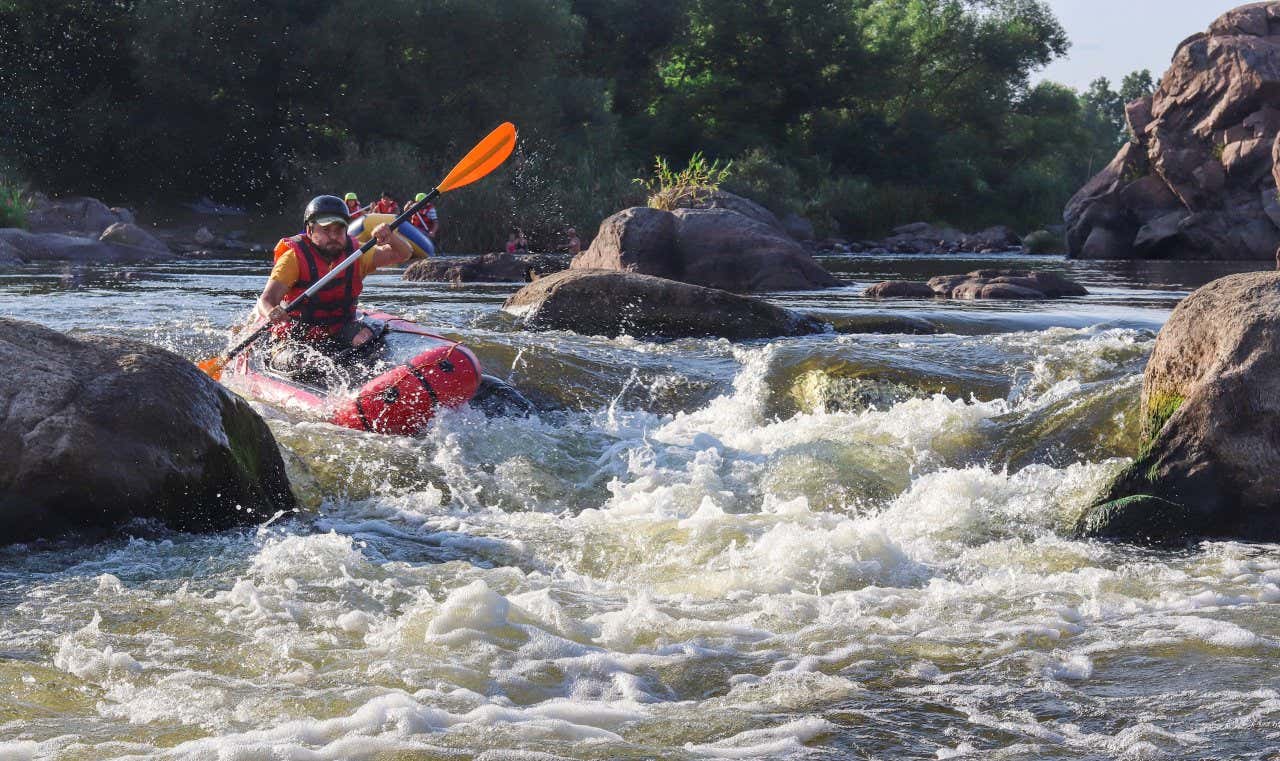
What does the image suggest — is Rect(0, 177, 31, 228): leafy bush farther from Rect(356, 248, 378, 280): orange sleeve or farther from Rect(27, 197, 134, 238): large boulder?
Rect(356, 248, 378, 280): orange sleeve

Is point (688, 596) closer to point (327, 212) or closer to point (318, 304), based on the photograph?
point (318, 304)

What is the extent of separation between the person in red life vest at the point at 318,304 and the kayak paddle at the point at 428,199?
0.07m

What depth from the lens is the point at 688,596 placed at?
4449mm

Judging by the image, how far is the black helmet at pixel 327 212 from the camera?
24.5 feet

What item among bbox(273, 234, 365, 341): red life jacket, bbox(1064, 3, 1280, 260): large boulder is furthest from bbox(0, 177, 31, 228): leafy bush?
bbox(1064, 3, 1280, 260): large boulder

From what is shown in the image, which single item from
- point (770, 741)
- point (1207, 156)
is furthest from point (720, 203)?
point (770, 741)

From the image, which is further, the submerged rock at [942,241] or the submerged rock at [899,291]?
the submerged rock at [942,241]

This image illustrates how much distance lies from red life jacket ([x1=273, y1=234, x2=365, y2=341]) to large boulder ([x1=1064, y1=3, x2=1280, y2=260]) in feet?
62.9

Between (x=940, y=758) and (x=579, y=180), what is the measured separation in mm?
23580

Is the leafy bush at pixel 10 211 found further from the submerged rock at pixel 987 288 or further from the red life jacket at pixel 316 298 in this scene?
the red life jacket at pixel 316 298

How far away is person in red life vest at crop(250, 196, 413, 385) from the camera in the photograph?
287 inches

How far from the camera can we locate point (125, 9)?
29641mm

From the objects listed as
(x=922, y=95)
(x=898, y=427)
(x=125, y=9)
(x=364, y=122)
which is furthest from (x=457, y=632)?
(x=922, y=95)

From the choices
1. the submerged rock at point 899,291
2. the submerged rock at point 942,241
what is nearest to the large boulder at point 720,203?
the submerged rock at point 899,291
